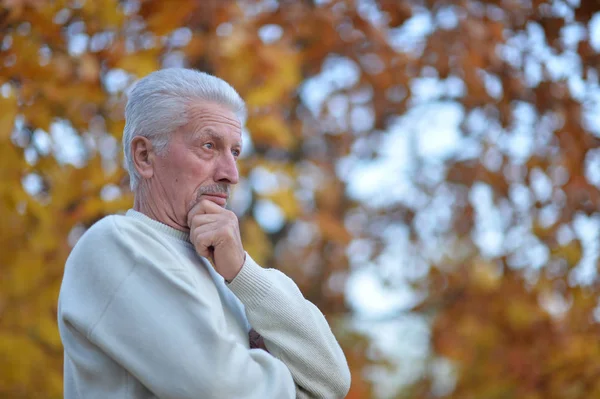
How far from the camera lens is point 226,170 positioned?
6.91 ft

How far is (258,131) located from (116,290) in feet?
10.6

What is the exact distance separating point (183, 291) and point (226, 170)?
0.35 meters

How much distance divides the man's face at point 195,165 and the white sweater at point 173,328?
0.09 metres

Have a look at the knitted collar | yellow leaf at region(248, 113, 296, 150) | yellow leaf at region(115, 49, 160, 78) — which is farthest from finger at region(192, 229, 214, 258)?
yellow leaf at region(248, 113, 296, 150)

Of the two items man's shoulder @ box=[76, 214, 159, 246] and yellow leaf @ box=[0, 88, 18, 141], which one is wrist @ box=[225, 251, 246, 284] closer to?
man's shoulder @ box=[76, 214, 159, 246]

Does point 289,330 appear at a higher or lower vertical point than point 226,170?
lower

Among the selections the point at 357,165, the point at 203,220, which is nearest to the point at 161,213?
the point at 203,220

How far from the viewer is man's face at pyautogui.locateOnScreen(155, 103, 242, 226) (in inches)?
82.2

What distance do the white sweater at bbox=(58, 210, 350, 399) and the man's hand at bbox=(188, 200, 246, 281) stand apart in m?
0.03

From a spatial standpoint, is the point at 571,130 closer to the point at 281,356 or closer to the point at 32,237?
the point at 32,237

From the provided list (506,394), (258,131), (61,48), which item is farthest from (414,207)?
(61,48)

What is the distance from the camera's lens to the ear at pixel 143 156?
2105 millimetres

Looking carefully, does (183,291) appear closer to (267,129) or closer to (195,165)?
(195,165)

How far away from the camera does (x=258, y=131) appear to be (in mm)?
5051
